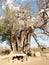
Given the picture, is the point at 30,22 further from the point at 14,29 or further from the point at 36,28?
the point at 14,29

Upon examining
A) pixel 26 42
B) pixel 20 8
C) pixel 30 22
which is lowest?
pixel 26 42

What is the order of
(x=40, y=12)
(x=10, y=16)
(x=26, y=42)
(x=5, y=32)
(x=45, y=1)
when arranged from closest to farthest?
1. (x=45, y=1)
2. (x=40, y=12)
3. (x=10, y=16)
4. (x=26, y=42)
5. (x=5, y=32)

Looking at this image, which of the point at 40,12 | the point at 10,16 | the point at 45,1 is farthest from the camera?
the point at 10,16

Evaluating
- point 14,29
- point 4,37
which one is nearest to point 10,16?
point 14,29

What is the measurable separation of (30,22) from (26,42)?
533 cm

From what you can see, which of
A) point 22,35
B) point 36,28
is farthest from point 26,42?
point 36,28

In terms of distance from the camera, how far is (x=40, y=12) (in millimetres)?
26750

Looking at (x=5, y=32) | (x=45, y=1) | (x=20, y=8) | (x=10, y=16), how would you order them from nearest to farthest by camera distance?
(x=45, y=1)
(x=20, y=8)
(x=10, y=16)
(x=5, y=32)

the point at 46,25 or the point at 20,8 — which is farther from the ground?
the point at 20,8

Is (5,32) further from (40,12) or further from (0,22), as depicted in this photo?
(40,12)

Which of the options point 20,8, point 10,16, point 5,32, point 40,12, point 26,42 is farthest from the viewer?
point 5,32

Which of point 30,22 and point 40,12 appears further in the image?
point 30,22

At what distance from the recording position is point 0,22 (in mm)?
32844

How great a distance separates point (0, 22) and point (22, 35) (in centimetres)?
390
